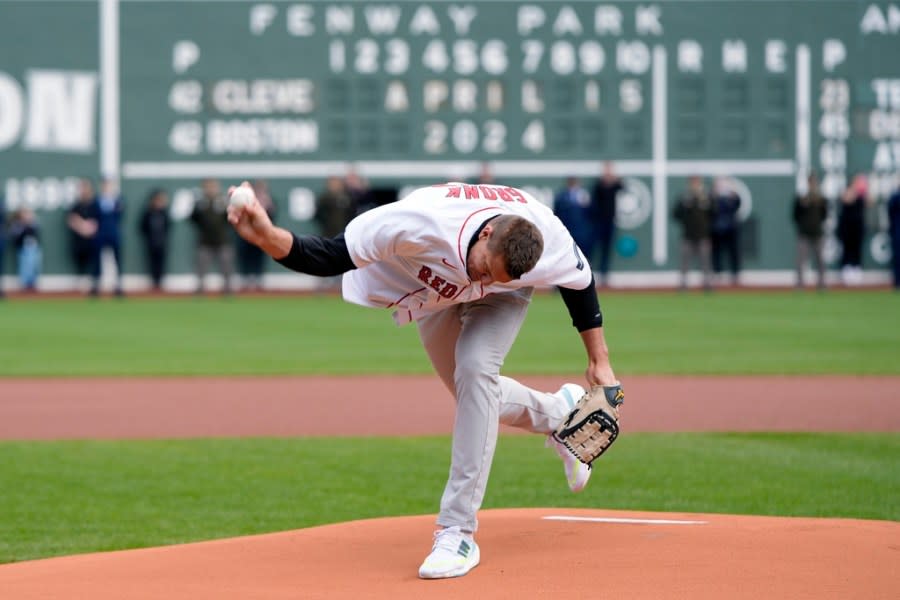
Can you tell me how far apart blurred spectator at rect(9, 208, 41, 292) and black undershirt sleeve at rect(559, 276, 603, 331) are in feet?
65.3

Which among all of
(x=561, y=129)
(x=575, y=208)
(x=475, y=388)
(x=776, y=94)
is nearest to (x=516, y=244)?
(x=475, y=388)

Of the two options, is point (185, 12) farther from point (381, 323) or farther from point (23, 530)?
point (23, 530)

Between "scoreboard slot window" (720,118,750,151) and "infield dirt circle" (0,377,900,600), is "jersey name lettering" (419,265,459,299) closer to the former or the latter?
"infield dirt circle" (0,377,900,600)

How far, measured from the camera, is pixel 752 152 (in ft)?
80.9

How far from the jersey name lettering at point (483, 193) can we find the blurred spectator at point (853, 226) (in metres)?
19.8

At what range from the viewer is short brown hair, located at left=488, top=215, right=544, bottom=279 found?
4.83 meters

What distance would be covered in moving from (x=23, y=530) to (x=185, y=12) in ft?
61.2

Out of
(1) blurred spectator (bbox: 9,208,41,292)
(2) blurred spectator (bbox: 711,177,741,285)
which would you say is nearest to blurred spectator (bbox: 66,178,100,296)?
(1) blurred spectator (bbox: 9,208,41,292)

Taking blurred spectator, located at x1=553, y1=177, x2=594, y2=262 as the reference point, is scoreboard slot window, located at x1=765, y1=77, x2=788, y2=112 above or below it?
above

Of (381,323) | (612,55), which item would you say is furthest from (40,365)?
(612,55)

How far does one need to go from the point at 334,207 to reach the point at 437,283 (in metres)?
18.3

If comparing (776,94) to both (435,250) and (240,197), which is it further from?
(240,197)

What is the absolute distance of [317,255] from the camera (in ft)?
16.3

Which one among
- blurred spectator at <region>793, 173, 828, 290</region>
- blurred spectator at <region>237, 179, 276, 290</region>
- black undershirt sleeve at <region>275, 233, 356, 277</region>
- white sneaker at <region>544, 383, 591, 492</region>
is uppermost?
blurred spectator at <region>793, 173, 828, 290</region>
